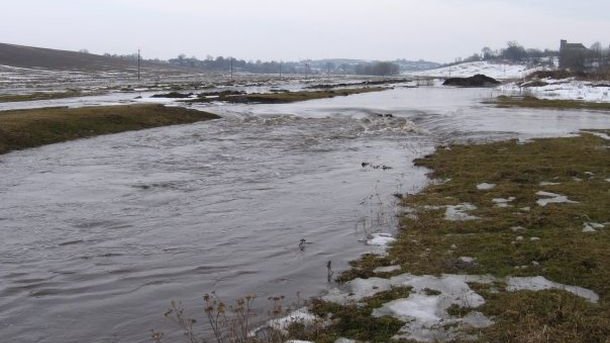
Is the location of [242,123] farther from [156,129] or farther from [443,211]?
[443,211]

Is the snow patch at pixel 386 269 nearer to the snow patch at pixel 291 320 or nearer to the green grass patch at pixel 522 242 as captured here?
the green grass patch at pixel 522 242

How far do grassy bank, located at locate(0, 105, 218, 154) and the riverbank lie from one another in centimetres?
1837

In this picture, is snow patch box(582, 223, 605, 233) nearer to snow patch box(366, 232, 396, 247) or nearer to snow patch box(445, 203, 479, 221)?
snow patch box(445, 203, 479, 221)

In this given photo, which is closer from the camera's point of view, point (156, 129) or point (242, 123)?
point (156, 129)

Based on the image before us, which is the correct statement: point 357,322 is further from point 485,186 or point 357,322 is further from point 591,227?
point 485,186

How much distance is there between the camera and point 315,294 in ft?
25.8

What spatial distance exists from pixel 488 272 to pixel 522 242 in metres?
1.63

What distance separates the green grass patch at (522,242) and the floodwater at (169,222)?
955 mm

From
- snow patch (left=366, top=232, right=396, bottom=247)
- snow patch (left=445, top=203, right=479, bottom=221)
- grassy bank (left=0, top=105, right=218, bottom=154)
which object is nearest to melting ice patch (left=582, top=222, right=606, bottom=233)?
snow patch (left=445, top=203, right=479, bottom=221)

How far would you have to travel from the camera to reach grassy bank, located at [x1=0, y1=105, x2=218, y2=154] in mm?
24172

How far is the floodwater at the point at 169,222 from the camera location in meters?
7.81

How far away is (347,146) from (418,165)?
6.24 meters

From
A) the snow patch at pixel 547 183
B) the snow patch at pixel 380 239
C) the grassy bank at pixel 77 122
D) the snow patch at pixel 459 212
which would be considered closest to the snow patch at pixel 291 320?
the snow patch at pixel 380 239

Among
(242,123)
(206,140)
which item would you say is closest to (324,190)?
(206,140)
